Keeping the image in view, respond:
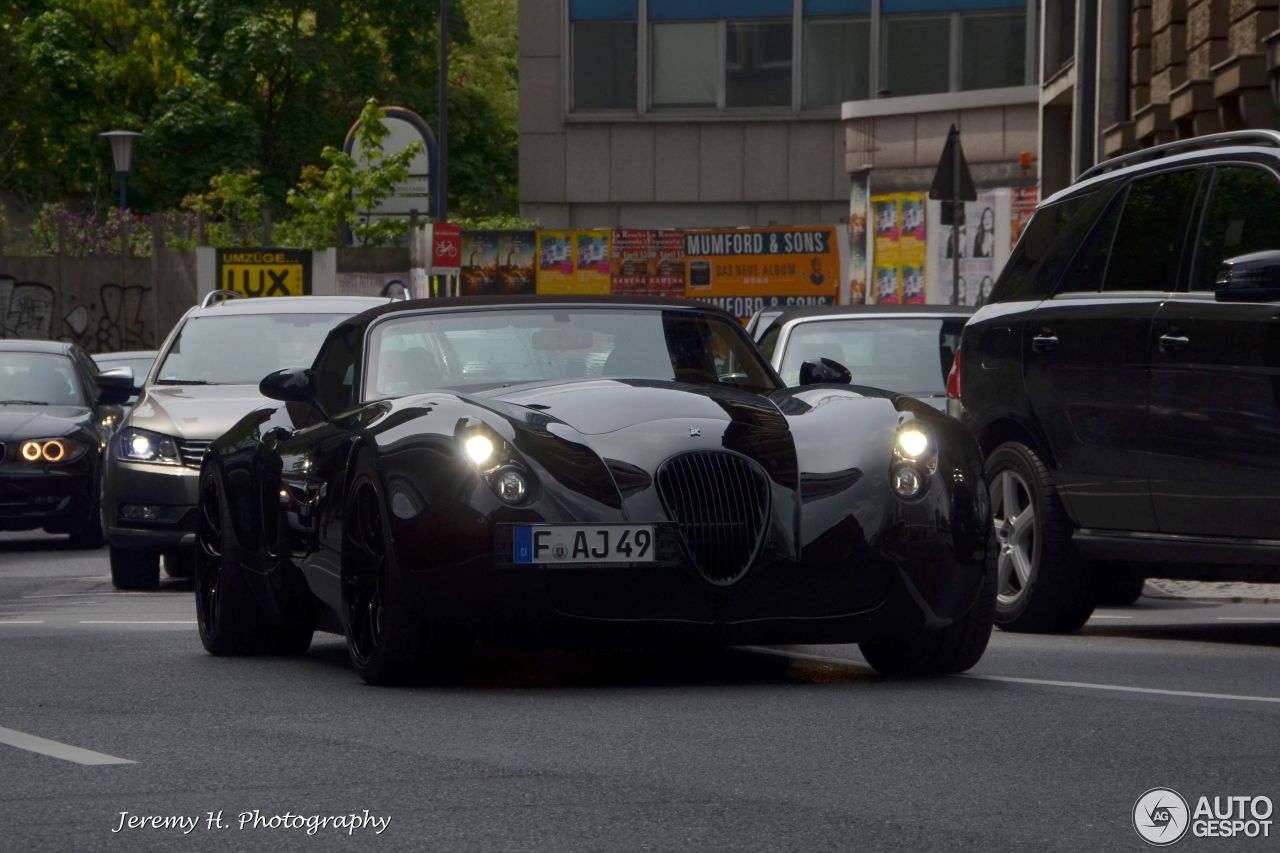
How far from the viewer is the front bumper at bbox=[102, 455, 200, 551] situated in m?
13.1

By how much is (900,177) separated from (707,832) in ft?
99.6

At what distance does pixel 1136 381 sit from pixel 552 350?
2272mm

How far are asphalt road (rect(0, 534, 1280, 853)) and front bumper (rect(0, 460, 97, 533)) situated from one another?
323 inches

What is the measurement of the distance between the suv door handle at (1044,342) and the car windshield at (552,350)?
4.80ft

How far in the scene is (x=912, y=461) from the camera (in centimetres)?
731

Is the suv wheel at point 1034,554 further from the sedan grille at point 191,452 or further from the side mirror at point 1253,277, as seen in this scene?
the sedan grille at point 191,452

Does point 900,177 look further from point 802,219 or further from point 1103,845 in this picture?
point 1103,845

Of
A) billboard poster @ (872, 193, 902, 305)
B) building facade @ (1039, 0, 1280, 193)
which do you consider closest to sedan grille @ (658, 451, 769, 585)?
building facade @ (1039, 0, 1280, 193)

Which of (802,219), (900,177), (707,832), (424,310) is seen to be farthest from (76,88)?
(707,832)

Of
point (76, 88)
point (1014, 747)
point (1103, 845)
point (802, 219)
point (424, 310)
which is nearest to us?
point (1103, 845)

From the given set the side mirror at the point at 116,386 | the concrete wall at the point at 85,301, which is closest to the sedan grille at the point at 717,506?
the side mirror at the point at 116,386

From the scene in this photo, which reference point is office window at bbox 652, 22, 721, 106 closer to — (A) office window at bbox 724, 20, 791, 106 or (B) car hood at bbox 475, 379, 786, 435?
(A) office window at bbox 724, 20, 791, 106

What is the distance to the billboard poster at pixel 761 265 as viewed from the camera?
36.3m

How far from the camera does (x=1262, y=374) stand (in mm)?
8453
